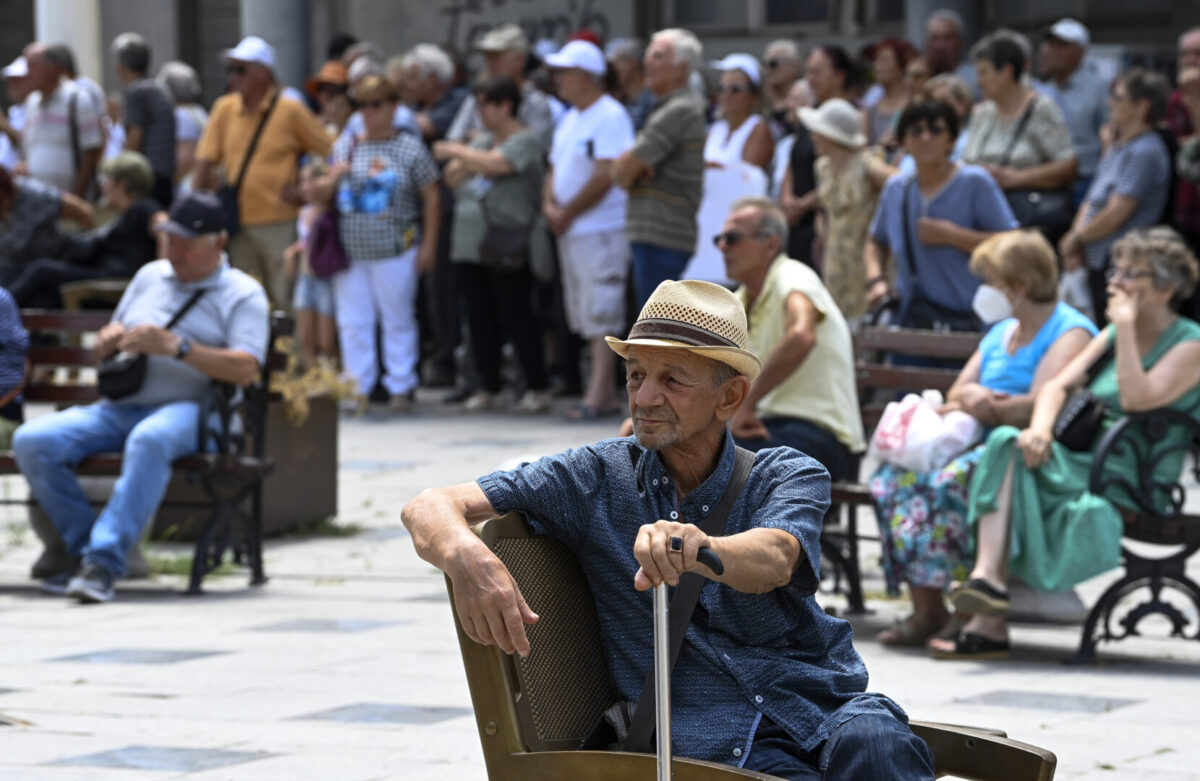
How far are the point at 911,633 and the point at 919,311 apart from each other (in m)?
2.63

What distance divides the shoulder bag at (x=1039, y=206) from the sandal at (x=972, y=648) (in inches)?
178

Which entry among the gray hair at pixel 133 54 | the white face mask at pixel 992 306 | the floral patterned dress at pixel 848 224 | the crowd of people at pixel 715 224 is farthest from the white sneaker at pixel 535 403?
the white face mask at pixel 992 306

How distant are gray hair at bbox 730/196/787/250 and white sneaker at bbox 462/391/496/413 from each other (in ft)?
21.1

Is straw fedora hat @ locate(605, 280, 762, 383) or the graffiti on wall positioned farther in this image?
the graffiti on wall

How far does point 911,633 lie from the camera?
7188 millimetres

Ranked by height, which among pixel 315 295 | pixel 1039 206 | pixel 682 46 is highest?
pixel 682 46

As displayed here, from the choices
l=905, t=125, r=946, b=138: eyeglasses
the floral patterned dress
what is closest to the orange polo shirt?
the floral patterned dress

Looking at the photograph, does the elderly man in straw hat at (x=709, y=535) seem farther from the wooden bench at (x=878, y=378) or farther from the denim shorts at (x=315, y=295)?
the denim shorts at (x=315, y=295)

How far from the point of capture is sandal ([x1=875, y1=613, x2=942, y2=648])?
719 centimetres

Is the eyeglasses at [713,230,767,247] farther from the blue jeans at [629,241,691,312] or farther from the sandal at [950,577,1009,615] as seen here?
the blue jeans at [629,241,691,312]

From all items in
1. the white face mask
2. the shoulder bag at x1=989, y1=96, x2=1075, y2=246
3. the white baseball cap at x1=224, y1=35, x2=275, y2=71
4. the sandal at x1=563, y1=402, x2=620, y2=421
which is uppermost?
the white baseball cap at x1=224, y1=35, x2=275, y2=71

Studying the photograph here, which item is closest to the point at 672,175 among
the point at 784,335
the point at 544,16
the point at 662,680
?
the point at 784,335

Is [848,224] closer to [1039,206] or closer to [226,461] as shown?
[1039,206]

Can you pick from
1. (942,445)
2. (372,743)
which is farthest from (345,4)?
(372,743)
